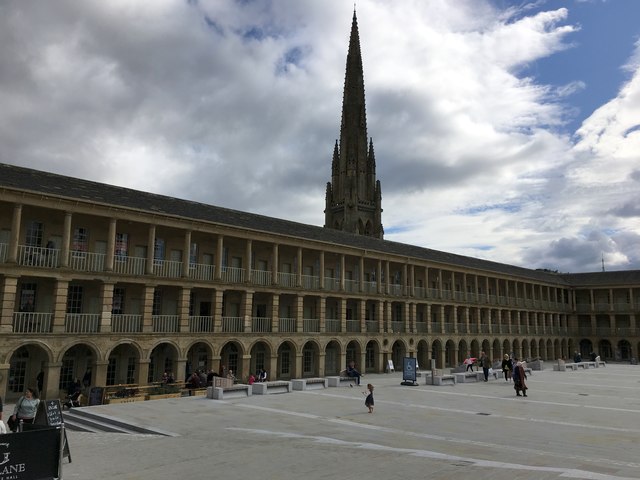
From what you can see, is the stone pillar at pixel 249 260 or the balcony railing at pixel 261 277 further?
the balcony railing at pixel 261 277

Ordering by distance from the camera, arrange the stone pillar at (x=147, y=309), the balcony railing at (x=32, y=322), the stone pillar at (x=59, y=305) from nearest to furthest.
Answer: the balcony railing at (x=32, y=322) → the stone pillar at (x=59, y=305) → the stone pillar at (x=147, y=309)

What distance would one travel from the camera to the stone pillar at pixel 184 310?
29.8m

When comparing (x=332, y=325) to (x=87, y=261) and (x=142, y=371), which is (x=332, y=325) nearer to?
(x=142, y=371)

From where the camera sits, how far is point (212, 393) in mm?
23891

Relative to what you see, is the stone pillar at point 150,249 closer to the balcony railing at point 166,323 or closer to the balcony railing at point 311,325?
the balcony railing at point 166,323

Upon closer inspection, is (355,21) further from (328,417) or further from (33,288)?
(328,417)

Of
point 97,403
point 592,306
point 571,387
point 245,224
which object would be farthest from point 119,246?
point 592,306

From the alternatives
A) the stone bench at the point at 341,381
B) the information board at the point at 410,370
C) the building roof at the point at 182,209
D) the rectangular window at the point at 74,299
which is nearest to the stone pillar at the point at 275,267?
the building roof at the point at 182,209

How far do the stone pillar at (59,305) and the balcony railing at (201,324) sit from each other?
291 inches

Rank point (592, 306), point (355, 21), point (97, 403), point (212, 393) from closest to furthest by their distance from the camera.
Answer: point (97, 403) < point (212, 393) < point (592, 306) < point (355, 21)

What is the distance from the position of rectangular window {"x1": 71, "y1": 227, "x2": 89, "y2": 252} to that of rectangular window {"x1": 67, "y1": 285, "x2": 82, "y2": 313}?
2047 millimetres

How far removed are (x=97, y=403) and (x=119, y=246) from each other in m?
10.2

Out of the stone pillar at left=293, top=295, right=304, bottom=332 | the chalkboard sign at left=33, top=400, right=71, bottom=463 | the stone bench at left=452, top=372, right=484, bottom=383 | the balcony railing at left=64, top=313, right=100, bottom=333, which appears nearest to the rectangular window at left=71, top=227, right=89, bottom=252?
the balcony railing at left=64, top=313, right=100, bottom=333

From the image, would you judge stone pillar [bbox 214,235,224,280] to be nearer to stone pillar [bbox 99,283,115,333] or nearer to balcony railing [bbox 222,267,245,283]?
balcony railing [bbox 222,267,245,283]
